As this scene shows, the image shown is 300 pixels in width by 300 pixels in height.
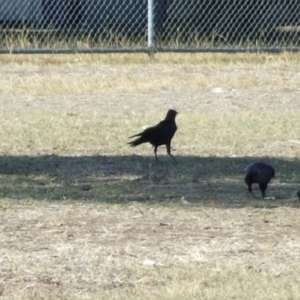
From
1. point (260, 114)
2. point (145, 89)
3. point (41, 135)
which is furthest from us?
point (145, 89)

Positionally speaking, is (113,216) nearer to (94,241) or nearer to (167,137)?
(94,241)

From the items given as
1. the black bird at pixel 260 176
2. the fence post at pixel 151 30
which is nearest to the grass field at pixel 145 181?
the black bird at pixel 260 176

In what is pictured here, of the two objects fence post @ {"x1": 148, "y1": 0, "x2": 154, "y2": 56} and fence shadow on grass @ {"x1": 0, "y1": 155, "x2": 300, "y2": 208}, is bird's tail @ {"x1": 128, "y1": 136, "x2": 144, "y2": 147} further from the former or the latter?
fence post @ {"x1": 148, "y1": 0, "x2": 154, "y2": 56}

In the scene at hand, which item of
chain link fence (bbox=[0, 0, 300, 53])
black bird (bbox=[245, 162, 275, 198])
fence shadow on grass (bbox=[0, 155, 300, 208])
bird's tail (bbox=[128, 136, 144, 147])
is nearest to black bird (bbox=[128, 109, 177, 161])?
bird's tail (bbox=[128, 136, 144, 147])

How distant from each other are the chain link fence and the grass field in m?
0.58

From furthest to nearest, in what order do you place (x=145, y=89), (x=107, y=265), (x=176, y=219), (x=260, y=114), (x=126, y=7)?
(x=126, y=7)
(x=145, y=89)
(x=260, y=114)
(x=176, y=219)
(x=107, y=265)

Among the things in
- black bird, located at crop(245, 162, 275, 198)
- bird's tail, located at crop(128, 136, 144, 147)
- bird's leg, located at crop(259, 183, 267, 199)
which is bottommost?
bird's leg, located at crop(259, 183, 267, 199)

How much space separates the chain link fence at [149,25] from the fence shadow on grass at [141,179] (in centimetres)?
613

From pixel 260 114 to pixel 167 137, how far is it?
103 inches

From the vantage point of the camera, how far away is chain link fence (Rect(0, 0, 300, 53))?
16.0 meters

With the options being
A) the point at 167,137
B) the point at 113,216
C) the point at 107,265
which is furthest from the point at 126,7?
the point at 107,265

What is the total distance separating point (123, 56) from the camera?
51.2ft

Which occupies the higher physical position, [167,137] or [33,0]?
[33,0]

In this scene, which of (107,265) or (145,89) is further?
(145,89)
